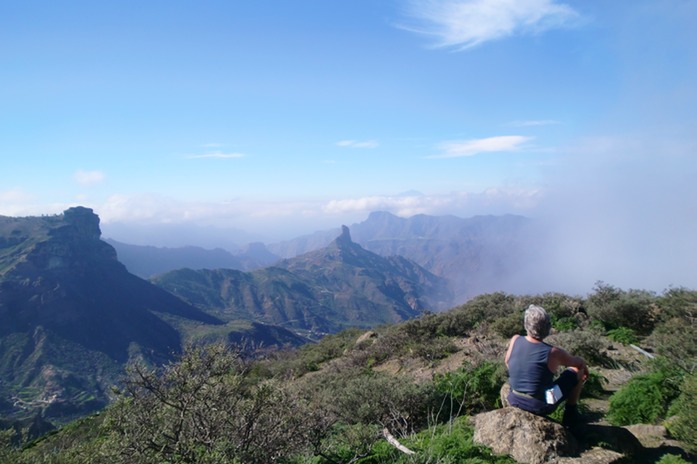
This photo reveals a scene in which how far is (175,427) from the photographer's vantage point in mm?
4922

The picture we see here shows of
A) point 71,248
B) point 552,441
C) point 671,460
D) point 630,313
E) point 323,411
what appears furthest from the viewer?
point 71,248

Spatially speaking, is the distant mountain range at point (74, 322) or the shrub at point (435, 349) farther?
the distant mountain range at point (74, 322)

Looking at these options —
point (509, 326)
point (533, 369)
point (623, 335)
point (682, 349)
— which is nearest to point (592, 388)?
point (682, 349)

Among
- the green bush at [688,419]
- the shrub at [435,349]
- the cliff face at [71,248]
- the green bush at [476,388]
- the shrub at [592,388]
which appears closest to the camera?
the green bush at [688,419]

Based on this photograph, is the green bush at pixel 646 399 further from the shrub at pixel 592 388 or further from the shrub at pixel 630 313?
the shrub at pixel 630 313

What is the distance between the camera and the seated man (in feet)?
16.5

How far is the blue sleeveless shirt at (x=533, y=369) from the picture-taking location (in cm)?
504

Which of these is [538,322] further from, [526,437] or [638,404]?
[638,404]

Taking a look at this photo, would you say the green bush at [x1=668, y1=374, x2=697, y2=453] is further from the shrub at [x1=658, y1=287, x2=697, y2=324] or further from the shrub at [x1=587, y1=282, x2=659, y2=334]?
the shrub at [x1=587, y1=282, x2=659, y2=334]

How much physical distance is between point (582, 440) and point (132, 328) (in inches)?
5359

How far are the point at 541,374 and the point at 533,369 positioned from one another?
106mm

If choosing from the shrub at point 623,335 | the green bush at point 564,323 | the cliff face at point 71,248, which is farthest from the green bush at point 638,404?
the cliff face at point 71,248

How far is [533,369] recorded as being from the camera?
16.6 feet

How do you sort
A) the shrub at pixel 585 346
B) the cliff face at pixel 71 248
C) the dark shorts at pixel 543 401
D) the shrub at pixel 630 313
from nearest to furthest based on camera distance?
the dark shorts at pixel 543 401
the shrub at pixel 585 346
the shrub at pixel 630 313
the cliff face at pixel 71 248
